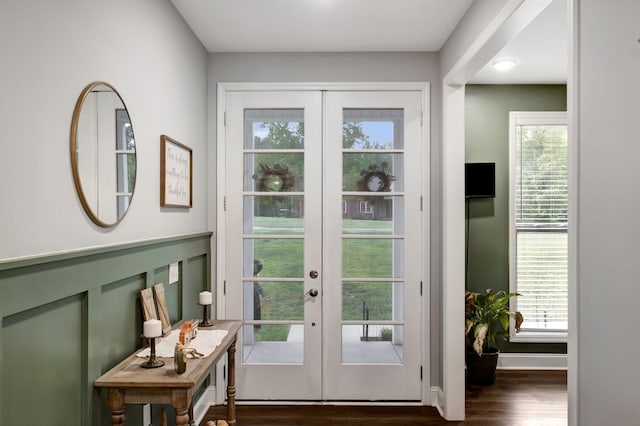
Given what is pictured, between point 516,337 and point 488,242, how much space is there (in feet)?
3.02

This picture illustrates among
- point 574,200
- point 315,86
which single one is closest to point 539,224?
point 315,86

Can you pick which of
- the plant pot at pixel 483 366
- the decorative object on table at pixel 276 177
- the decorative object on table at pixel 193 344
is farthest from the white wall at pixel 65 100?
the plant pot at pixel 483 366

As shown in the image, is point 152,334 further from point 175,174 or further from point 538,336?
point 538,336

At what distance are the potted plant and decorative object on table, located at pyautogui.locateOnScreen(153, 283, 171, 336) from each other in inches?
95.3

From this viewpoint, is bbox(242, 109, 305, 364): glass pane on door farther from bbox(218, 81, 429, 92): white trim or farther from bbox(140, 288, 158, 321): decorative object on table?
bbox(140, 288, 158, 321): decorative object on table

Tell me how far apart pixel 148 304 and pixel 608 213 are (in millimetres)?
1919

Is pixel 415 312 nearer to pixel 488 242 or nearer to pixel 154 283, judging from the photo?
pixel 488 242

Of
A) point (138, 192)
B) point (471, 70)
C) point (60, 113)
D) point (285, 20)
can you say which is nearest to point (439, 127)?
point (471, 70)

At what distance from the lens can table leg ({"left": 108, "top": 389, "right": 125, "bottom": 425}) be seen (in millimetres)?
1772

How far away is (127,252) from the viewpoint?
2043 mm

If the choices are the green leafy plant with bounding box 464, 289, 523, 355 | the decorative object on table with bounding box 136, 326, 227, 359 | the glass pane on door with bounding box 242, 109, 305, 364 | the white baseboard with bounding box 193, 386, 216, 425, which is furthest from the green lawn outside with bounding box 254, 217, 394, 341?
the decorative object on table with bounding box 136, 326, 227, 359

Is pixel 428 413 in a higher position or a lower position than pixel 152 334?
lower

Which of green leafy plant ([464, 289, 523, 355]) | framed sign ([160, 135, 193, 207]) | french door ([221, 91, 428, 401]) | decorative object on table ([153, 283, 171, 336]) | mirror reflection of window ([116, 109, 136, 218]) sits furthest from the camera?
green leafy plant ([464, 289, 523, 355])

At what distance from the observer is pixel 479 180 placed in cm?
413
